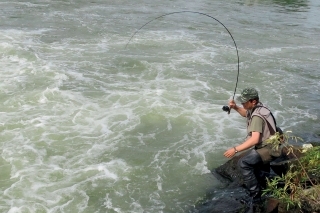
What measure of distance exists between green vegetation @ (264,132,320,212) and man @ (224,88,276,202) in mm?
199

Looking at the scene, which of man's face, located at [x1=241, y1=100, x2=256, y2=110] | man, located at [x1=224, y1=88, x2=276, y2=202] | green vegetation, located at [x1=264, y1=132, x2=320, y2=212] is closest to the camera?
green vegetation, located at [x1=264, y1=132, x2=320, y2=212]

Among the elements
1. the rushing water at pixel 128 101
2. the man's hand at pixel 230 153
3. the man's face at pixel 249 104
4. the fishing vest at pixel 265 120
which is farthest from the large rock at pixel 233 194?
the man's face at pixel 249 104

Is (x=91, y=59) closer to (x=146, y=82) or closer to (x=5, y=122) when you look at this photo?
(x=146, y=82)

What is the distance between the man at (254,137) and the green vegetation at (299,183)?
0.65 feet

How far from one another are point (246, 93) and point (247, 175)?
1.30m

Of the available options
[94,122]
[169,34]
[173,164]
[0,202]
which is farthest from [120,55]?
[0,202]

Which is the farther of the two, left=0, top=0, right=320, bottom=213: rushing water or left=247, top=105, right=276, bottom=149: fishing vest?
left=0, top=0, right=320, bottom=213: rushing water

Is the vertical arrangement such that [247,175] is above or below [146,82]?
above

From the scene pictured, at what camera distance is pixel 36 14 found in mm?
21781

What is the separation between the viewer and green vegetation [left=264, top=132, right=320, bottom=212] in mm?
5625

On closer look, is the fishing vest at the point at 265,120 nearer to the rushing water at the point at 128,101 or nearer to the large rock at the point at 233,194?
the large rock at the point at 233,194

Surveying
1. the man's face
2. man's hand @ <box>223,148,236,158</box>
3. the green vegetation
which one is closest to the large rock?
the green vegetation

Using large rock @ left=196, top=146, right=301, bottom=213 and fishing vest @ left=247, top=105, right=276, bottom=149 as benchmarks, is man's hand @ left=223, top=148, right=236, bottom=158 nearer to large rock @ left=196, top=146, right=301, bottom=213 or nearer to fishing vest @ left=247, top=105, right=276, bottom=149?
fishing vest @ left=247, top=105, right=276, bottom=149

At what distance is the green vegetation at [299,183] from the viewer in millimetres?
5625
